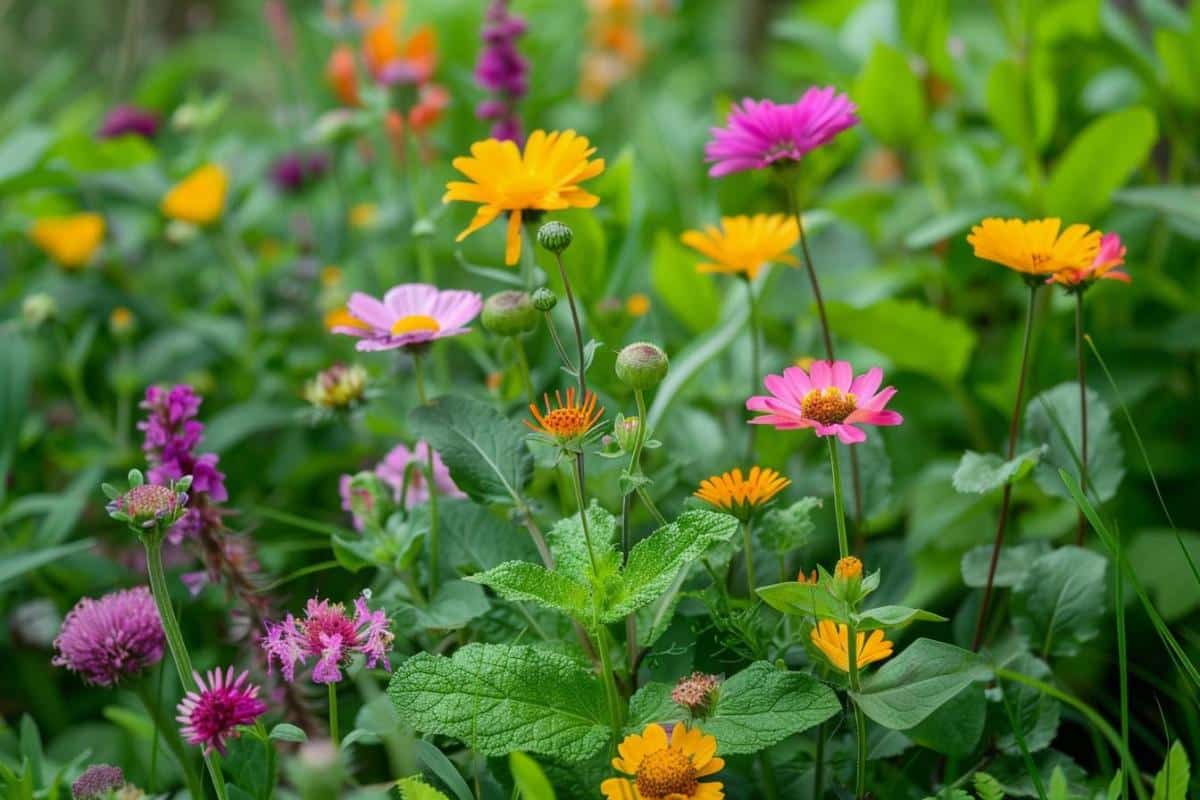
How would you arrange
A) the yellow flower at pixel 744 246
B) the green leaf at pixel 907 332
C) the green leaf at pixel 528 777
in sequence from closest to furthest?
the green leaf at pixel 528 777 < the yellow flower at pixel 744 246 < the green leaf at pixel 907 332

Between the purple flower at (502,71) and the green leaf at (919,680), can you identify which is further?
the purple flower at (502,71)

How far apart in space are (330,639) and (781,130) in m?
0.45

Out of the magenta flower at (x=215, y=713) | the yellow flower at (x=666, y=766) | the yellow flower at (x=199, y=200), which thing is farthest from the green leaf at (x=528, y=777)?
the yellow flower at (x=199, y=200)

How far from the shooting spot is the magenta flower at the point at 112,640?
0.72m

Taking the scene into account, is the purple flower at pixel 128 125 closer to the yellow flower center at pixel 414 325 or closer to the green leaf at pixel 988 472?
the yellow flower center at pixel 414 325

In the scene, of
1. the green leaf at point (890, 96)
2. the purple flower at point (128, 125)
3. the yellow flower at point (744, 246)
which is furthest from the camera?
the purple flower at point (128, 125)

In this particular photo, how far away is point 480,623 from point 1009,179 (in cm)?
89

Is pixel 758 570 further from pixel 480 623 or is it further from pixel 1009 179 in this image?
pixel 1009 179

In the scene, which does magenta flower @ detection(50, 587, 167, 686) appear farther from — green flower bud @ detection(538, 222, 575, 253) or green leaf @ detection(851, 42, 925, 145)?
green leaf @ detection(851, 42, 925, 145)

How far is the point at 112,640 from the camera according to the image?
2.36 feet

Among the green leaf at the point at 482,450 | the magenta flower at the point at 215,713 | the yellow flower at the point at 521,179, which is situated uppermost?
the yellow flower at the point at 521,179

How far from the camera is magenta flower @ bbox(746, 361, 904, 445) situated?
64 centimetres

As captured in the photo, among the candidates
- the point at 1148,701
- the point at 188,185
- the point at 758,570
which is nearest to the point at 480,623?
the point at 758,570

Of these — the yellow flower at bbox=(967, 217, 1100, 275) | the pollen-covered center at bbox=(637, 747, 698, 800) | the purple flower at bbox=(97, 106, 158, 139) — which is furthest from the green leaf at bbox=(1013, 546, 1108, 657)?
the purple flower at bbox=(97, 106, 158, 139)
